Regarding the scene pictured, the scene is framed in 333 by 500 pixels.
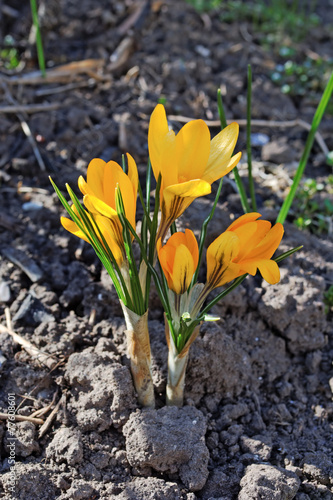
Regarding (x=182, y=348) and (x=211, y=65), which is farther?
(x=211, y=65)

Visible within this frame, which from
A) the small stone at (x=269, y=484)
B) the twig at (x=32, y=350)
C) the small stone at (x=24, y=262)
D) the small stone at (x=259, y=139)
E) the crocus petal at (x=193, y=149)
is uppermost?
the crocus petal at (x=193, y=149)

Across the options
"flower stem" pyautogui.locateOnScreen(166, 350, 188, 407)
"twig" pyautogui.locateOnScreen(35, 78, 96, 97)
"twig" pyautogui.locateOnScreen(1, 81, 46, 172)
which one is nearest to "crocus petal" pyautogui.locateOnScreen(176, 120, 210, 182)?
"flower stem" pyautogui.locateOnScreen(166, 350, 188, 407)

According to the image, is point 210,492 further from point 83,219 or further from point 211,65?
point 211,65

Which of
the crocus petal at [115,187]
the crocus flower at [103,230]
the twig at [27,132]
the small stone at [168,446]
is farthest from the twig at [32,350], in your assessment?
the twig at [27,132]

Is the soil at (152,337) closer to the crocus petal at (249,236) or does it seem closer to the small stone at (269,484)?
the small stone at (269,484)

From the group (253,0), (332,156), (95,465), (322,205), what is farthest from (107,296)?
(253,0)

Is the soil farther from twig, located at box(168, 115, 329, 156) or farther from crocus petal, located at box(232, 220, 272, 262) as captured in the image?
crocus petal, located at box(232, 220, 272, 262)
